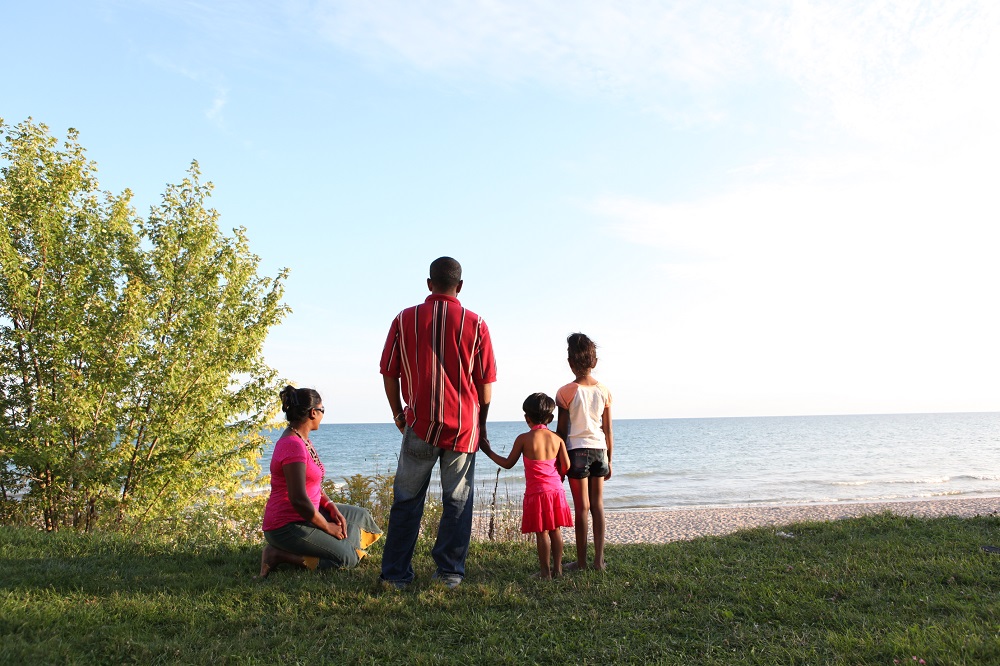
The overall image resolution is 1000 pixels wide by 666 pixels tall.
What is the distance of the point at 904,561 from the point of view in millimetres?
5633

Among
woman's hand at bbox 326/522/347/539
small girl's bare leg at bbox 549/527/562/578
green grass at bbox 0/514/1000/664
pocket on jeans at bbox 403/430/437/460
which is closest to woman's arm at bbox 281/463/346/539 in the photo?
woman's hand at bbox 326/522/347/539

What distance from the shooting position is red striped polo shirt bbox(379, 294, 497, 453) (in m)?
4.82

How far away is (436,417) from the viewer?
480 centimetres

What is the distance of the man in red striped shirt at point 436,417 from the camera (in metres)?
4.84

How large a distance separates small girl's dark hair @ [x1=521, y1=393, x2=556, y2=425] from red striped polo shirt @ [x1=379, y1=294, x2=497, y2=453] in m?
0.54

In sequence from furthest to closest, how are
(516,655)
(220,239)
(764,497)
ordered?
(764,497) → (220,239) → (516,655)

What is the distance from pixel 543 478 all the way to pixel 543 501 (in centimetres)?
20

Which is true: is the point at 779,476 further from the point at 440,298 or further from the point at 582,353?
the point at 440,298

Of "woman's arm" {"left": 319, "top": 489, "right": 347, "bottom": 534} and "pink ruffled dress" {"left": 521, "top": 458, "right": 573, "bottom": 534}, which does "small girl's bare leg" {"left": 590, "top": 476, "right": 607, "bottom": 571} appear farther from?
"woman's arm" {"left": 319, "top": 489, "right": 347, "bottom": 534}

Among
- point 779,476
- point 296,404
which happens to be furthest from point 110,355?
point 779,476

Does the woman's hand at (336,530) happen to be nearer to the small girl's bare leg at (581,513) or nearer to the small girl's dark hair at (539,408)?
the small girl's dark hair at (539,408)

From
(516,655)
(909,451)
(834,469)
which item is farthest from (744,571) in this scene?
(909,451)

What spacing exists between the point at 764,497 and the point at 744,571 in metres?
Answer: 22.9

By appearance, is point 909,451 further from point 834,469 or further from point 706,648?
point 706,648
